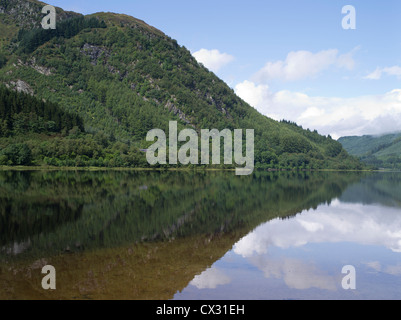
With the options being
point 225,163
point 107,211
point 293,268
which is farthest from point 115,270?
point 225,163

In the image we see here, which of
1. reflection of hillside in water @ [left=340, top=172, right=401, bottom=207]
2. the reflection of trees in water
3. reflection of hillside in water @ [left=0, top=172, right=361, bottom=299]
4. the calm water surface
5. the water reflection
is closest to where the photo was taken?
the calm water surface

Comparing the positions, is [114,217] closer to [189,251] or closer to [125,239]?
[125,239]

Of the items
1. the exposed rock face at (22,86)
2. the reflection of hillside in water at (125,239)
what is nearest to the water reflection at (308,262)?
the reflection of hillside in water at (125,239)

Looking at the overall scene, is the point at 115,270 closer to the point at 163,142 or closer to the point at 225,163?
the point at 225,163

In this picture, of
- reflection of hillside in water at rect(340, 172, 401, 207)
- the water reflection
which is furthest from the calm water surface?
reflection of hillside in water at rect(340, 172, 401, 207)

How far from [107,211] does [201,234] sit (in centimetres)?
979

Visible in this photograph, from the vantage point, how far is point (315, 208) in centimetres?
3959

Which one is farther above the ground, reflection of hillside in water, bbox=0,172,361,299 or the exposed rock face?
the exposed rock face

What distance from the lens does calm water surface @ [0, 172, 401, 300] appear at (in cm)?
1412

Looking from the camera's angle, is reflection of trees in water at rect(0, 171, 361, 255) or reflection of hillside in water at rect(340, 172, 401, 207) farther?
reflection of hillside in water at rect(340, 172, 401, 207)

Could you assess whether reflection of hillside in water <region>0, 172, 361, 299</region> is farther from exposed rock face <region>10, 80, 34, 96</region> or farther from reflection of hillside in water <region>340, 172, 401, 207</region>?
exposed rock face <region>10, 80, 34, 96</region>

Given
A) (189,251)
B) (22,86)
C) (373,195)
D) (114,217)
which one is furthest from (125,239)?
(22,86)

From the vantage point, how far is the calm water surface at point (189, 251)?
556 inches

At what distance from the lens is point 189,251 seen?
64.7 feet
